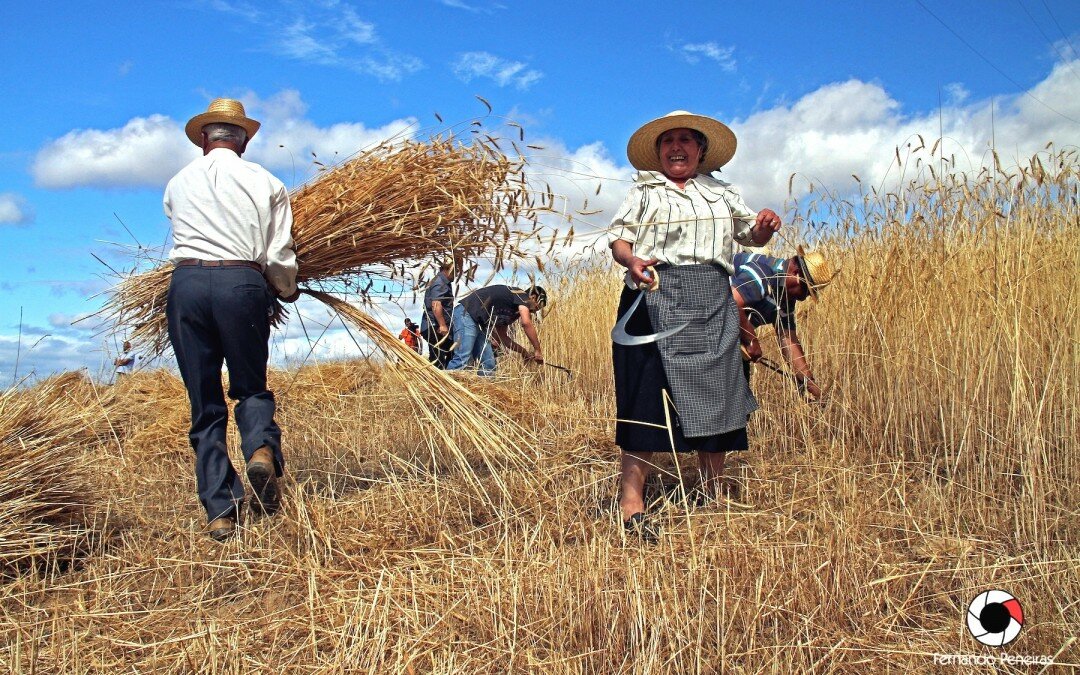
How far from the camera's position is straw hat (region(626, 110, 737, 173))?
108 inches

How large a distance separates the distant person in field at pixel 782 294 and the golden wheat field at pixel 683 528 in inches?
5.6

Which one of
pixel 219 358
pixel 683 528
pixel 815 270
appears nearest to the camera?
pixel 683 528

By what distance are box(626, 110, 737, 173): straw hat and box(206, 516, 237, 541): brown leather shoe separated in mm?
2027

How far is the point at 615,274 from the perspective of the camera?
7.30 metres

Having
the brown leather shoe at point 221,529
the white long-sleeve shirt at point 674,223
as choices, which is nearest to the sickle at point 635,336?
the white long-sleeve shirt at point 674,223

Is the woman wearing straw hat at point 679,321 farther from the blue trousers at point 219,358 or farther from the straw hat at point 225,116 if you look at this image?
the straw hat at point 225,116

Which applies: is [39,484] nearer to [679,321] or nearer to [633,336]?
[633,336]

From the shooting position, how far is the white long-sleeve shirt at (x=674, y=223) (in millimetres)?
2621

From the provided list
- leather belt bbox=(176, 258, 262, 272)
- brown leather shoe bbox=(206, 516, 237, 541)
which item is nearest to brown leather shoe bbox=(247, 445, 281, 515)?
brown leather shoe bbox=(206, 516, 237, 541)

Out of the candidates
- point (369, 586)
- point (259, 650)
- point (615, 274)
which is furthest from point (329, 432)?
point (615, 274)

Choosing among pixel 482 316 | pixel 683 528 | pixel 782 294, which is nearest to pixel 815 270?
pixel 782 294

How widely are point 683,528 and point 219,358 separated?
179 cm

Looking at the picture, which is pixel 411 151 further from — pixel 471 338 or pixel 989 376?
pixel 471 338

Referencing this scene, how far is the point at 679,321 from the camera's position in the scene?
8.55 feet
